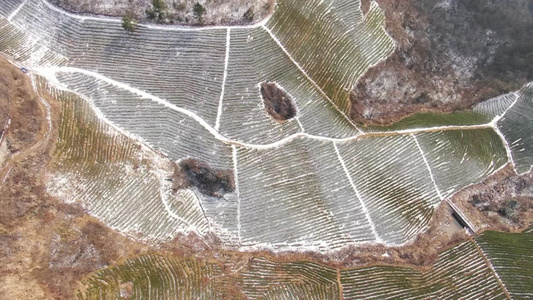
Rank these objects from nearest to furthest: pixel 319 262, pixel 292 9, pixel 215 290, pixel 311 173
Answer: pixel 215 290
pixel 319 262
pixel 311 173
pixel 292 9

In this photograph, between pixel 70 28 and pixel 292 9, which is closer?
pixel 70 28

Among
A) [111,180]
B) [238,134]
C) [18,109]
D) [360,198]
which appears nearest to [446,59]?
[360,198]

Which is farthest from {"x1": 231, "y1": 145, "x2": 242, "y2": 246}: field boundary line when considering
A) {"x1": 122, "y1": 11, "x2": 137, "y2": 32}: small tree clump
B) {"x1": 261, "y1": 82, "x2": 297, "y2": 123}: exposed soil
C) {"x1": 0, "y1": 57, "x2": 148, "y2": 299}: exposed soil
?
{"x1": 122, "y1": 11, "x2": 137, "y2": 32}: small tree clump

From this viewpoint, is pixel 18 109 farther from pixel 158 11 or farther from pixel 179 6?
pixel 179 6

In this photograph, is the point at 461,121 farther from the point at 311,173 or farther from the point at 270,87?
the point at 270,87

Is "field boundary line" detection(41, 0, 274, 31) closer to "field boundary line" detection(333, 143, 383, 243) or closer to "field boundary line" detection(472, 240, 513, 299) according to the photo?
"field boundary line" detection(333, 143, 383, 243)

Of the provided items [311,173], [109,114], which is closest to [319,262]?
[311,173]

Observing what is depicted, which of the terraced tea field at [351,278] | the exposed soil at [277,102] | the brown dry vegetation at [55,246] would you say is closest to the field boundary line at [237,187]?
the brown dry vegetation at [55,246]
